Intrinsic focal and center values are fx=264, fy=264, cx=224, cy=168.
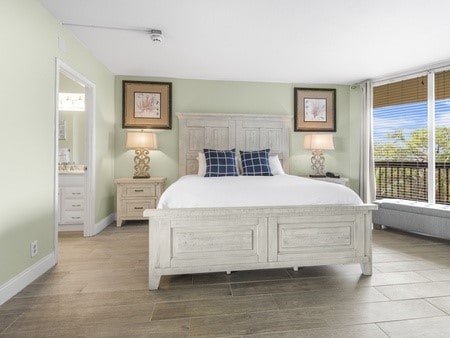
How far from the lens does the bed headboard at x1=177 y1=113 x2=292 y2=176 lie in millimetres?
4484

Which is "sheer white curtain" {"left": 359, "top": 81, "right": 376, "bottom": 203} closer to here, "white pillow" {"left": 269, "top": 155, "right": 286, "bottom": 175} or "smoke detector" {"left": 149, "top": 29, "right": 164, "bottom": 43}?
"white pillow" {"left": 269, "top": 155, "right": 286, "bottom": 175}

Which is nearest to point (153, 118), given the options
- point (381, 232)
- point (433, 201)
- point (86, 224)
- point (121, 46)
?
point (121, 46)

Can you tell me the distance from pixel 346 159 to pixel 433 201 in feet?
4.87

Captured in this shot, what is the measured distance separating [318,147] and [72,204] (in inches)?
156

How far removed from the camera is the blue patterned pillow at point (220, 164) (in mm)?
3707

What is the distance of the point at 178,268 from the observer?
2088 mm

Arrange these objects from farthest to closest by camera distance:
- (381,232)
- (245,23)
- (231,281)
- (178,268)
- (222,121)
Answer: (222,121), (381,232), (245,23), (231,281), (178,268)

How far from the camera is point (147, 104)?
450 cm

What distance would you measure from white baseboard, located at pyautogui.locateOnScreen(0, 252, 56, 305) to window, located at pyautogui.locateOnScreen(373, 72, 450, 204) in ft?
16.4

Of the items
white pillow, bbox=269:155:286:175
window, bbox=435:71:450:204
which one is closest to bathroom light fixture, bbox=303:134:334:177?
white pillow, bbox=269:155:286:175

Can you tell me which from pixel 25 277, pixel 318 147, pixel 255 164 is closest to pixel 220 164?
pixel 255 164

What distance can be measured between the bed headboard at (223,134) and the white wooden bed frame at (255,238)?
246 cm

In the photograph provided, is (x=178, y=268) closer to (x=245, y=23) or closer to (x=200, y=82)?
(x=245, y=23)

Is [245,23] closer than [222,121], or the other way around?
[245,23]
